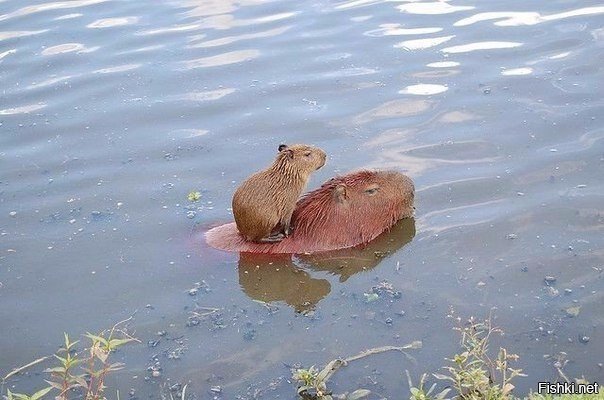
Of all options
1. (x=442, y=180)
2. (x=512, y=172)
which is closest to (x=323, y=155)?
(x=442, y=180)

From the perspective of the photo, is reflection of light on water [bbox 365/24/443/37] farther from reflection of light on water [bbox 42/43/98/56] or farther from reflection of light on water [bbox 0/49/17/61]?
reflection of light on water [bbox 0/49/17/61]

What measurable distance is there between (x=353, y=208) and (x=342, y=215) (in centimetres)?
9

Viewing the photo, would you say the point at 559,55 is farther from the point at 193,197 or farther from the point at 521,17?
the point at 193,197

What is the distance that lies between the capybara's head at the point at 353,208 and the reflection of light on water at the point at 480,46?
2.61 meters

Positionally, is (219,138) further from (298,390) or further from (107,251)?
(298,390)

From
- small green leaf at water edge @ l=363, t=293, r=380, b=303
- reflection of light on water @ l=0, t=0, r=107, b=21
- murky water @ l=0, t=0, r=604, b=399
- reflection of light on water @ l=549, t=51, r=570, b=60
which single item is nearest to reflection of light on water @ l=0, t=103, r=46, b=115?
murky water @ l=0, t=0, r=604, b=399

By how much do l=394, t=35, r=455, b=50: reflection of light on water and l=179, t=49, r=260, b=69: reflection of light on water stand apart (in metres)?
1.36

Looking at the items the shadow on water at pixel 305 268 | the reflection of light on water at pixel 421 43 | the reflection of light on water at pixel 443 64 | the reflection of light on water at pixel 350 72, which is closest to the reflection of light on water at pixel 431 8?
the reflection of light on water at pixel 421 43

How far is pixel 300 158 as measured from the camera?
5.66 m

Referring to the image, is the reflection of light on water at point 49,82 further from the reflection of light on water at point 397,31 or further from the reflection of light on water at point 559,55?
the reflection of light on water at point 559,55

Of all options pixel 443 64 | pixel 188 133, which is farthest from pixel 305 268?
pixel 443 64

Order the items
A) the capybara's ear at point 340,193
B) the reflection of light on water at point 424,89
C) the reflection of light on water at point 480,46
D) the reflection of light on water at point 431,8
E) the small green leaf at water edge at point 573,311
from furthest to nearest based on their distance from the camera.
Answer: the reflection of light on water at point 431,8
the reflection of light on water at point 480,46
the reflection of light on water at point 424,89
the capybara's ear at point 340,193
the small green leaf at water edge at point 573,311

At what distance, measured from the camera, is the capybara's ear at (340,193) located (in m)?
5.48

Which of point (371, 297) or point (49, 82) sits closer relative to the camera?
point (371, 297)
